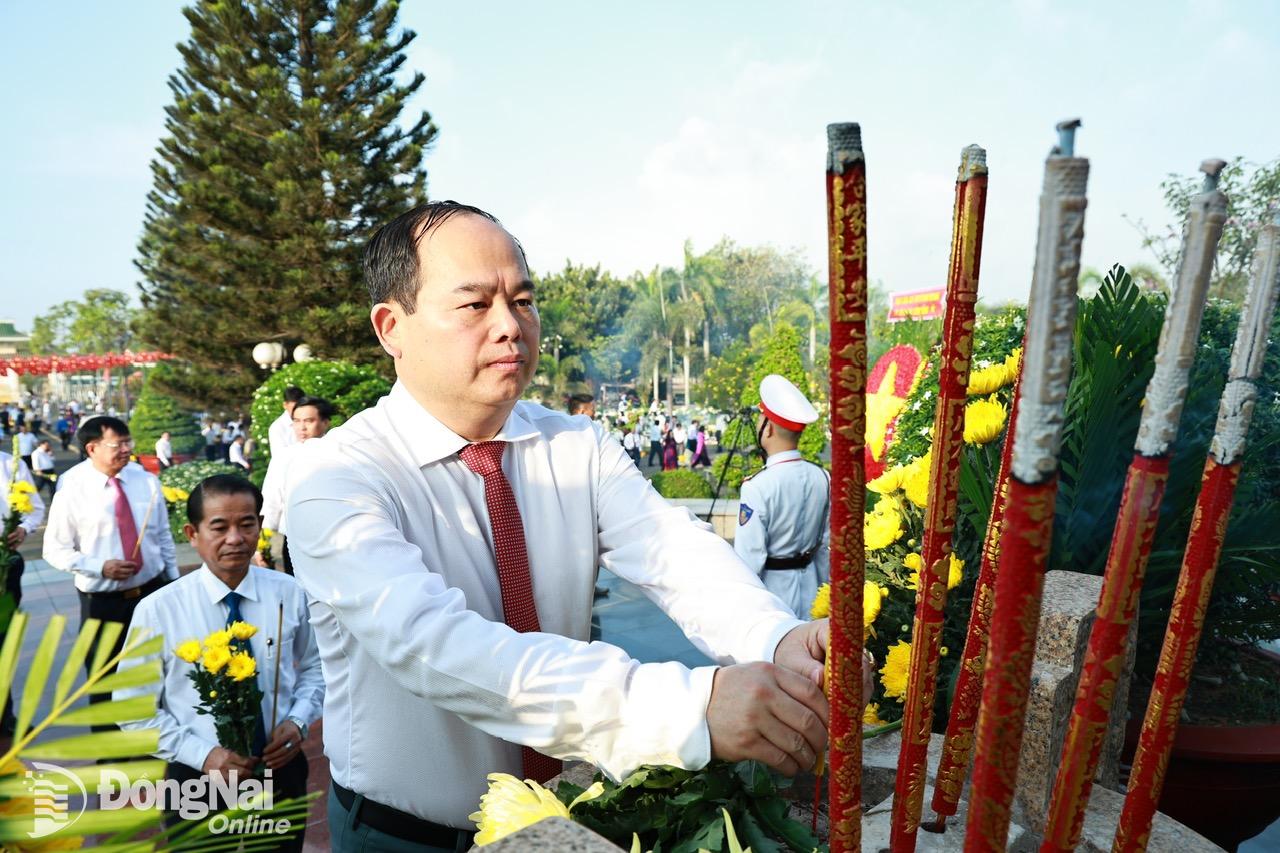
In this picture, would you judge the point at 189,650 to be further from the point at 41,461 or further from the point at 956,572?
the point at 41,461

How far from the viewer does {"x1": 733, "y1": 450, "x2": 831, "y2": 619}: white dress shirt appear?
404 cm

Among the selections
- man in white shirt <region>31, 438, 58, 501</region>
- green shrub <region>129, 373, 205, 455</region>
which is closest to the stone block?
man in white shirt <region>31, 438, 58, 501</region>

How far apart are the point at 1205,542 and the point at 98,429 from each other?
4.91 meters

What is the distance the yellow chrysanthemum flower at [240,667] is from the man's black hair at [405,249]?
0.99 meters

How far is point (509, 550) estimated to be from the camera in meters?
1.56

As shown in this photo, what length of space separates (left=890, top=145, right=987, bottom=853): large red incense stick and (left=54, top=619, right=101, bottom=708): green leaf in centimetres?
62

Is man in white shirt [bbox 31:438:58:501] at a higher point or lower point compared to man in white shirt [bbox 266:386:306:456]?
lower

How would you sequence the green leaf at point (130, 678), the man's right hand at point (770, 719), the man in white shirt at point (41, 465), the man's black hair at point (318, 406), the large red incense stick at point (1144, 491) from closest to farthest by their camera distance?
the green leaf at point (130, 678), the large red incense stick at point (1144, 491), the man's right hand at point (770, 719), the man's black hair at point (318, 406), the man in white shirt at point (41, 465)

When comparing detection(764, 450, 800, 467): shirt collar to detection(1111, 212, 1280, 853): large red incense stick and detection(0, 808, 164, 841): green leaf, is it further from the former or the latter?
detection(0, 808, 164, 841): green leaf

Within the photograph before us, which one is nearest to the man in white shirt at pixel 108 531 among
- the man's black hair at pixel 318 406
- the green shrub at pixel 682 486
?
the man's black hair at pixel 318 406

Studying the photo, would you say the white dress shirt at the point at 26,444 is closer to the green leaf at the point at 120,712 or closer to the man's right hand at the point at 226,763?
the man's right hand at the point at 226,763

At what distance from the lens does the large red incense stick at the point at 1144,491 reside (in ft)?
1.68

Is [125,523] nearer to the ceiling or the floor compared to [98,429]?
nearer to the floor

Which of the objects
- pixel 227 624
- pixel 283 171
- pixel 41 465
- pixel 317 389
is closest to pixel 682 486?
pixel 317 389
